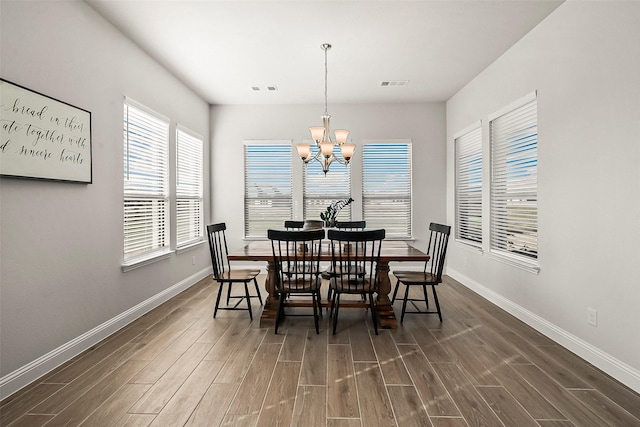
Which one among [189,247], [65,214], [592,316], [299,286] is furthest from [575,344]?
[189,247]

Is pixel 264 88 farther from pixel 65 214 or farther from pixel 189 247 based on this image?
pixel 65 214

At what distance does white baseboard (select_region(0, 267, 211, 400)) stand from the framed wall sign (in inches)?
49.3

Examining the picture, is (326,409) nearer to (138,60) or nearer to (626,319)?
(626,319)

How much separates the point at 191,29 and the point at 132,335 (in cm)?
287

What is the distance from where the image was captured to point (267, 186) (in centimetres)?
584

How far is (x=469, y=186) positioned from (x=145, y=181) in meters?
4.21

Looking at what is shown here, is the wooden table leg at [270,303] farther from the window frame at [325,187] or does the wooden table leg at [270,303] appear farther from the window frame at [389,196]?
the window frame at [389,196]

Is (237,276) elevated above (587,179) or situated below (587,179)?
below

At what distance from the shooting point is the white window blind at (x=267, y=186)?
19.1 ft

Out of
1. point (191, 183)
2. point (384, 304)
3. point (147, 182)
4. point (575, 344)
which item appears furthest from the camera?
point (191, 183)

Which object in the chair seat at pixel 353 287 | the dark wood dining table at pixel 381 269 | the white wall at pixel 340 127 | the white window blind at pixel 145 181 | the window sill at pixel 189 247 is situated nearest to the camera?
the chair seat at pixel 353 287

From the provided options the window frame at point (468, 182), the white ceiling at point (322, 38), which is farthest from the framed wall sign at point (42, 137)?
the window frame at point (468, 182)

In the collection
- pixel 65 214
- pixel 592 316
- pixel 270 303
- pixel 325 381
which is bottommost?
pixel 325 381

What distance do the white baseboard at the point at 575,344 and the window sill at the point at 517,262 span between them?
1.33 feet
